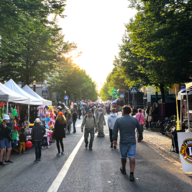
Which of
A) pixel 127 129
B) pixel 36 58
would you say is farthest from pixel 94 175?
pixel 36 58

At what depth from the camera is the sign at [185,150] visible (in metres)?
6.26

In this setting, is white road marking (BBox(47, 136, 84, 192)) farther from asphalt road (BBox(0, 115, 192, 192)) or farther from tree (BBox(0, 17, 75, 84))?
tree (BBox(0, 17, 75, 84))

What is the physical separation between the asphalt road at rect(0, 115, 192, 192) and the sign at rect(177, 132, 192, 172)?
0.90ft

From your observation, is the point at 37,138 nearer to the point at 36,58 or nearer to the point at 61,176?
the point at 61,176

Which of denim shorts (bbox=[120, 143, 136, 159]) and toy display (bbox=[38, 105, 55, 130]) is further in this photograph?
toy display (bbox=[38, 105, 55, 130])

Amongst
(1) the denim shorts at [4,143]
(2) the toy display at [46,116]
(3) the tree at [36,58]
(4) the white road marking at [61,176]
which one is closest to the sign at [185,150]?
(4) the white road marking at [61,176]

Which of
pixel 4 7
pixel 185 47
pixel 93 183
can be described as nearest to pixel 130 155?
pixel 93 183

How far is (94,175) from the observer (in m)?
5.86

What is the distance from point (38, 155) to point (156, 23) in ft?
24.6

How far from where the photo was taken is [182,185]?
16.7 ft

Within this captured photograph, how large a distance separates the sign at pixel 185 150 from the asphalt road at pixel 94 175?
0.27m

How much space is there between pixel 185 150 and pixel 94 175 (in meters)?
2.78

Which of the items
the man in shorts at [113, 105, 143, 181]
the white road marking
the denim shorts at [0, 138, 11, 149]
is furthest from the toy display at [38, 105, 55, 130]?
the man in shorts at [113, 105, 143, 181]

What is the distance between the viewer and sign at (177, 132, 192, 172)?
6.26 meters
